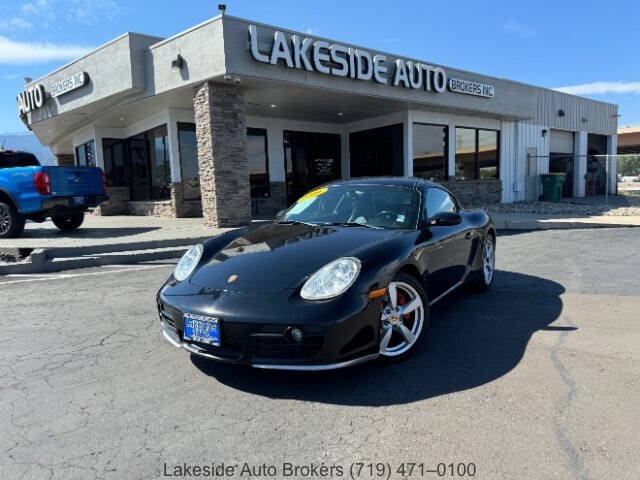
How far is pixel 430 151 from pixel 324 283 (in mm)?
15549

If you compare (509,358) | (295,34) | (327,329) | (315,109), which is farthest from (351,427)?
(315,109)

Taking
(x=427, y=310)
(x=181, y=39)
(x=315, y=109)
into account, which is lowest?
(x=427, y=310)

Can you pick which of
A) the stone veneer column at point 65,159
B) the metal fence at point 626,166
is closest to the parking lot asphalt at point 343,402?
the metal fence at point 626,166

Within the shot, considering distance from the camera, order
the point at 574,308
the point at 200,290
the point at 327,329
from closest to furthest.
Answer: the point at 327,329, the point at 200,290, the point at 574,308

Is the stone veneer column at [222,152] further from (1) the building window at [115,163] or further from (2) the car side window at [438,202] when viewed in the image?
(1) the building window at [115,163]

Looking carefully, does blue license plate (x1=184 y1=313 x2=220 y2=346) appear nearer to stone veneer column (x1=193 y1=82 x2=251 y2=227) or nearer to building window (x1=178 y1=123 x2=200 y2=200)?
stone veneer column (x1=193 y1=82 x2=251 y2=227)

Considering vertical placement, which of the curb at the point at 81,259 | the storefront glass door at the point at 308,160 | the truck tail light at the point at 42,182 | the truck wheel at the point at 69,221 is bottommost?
the curb at the point at 81,259

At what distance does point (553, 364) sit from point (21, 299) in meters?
5.74

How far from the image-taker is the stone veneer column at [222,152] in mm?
10945

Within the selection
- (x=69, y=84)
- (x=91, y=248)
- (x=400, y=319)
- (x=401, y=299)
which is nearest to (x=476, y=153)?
(x=69, y=84)

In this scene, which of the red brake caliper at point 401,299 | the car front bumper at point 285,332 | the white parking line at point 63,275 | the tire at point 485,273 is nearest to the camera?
the car front bumper at point 285,332

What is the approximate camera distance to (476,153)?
62.5ft

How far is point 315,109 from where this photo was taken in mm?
15266

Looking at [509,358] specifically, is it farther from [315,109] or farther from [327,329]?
[315,109]
